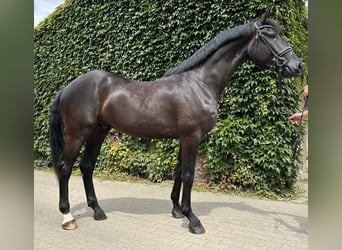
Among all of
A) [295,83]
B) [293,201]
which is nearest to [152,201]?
[293,201]

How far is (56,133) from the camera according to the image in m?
2.91

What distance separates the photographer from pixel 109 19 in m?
5.59

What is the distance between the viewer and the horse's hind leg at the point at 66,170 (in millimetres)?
2750

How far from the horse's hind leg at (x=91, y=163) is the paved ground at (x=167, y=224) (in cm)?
15

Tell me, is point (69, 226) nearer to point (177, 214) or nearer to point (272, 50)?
point (177, 214)

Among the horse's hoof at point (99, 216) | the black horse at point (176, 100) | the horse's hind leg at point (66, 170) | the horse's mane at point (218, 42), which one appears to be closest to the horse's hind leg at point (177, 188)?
the black horse at point (176, 100)

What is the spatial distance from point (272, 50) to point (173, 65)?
2466 millimetres

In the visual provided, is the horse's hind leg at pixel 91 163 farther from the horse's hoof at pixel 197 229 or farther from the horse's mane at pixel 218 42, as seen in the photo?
the horse's mane at pixel 218 42

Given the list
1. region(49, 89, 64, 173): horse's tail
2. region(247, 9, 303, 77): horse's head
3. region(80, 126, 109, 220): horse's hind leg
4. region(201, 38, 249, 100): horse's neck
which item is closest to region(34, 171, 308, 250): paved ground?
region(80, 126, 109, 220): horse's hind leg

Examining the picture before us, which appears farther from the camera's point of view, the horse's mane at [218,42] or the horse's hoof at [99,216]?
the horse's hoof at [99,216]

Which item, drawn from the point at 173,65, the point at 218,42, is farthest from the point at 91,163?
the point at 173,65

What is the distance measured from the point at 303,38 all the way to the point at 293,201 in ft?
8.25
